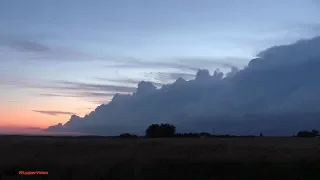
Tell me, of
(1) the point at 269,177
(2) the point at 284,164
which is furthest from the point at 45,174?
(2) the point at 284,164

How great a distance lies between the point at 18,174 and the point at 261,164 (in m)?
14.6

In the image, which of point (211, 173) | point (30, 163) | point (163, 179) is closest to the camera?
point (163, 179)

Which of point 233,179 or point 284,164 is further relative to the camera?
point 284,164

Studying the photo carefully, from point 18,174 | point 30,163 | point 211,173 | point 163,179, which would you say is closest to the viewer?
point 18,174

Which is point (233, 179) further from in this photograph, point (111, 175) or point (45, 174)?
point (45, 174)

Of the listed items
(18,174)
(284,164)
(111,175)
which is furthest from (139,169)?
(284,164)

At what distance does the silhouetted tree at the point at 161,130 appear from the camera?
127 meters

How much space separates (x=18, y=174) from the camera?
1030 inches

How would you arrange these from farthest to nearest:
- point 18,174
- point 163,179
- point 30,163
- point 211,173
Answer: point 30,163
point 211,173
point 163,179
point 18,174

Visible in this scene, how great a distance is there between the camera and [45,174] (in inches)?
1073

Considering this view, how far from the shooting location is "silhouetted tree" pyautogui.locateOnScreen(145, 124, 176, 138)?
126812mm

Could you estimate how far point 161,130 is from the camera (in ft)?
421

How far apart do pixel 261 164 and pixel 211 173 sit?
3.68m

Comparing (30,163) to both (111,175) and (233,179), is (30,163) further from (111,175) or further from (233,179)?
(233,179)
